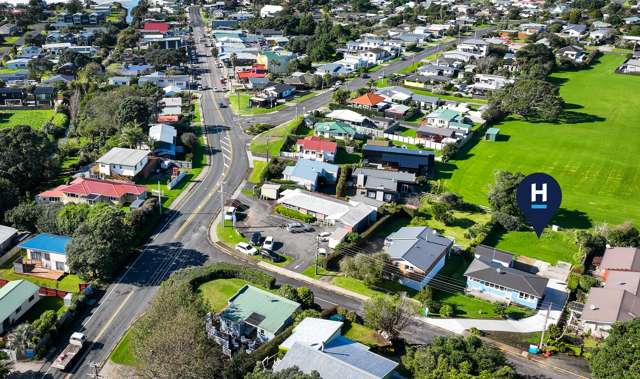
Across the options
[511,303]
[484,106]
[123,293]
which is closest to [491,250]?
[511,303]

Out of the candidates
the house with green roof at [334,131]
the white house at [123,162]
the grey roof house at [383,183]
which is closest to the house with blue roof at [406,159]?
the grey roof house at [383,183]

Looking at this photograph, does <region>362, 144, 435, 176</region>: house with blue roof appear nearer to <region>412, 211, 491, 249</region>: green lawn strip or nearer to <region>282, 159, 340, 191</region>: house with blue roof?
<region>282, 159, 340, 191</region>: house with blue roof

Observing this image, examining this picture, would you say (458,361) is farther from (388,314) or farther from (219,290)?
(219,290)

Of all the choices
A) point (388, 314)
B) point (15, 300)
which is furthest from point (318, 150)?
point (15, 300)

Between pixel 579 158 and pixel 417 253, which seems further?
pixel 579 158

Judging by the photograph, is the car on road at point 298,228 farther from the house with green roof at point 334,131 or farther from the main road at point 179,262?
the house with green roof at point 334,131
